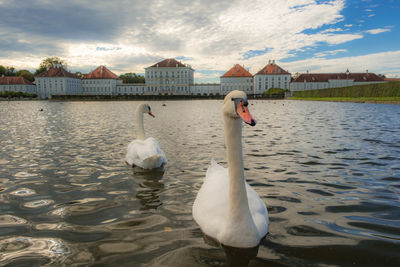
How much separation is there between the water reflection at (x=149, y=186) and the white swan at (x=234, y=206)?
111cm

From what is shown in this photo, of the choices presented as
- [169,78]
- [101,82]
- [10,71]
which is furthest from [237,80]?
[10,71]

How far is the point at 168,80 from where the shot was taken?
11381 cm

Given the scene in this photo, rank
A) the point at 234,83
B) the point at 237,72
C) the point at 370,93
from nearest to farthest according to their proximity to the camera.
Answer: the point at 370,93 → the point at 234,83 → the point at 237,72

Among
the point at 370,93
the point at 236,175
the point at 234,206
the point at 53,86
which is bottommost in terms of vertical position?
the point at 234,206

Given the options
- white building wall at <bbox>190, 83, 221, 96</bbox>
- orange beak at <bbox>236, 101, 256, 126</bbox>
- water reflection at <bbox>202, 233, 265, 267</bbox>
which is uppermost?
white building wall at <bbox>190, 83, 221, 96</bbox>

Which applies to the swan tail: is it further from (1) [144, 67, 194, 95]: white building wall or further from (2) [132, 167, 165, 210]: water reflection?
(1) [144, 67, 194, 95]: white building wall

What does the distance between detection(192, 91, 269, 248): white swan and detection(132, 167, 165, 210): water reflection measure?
111cm

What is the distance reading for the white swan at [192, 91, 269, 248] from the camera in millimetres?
2604

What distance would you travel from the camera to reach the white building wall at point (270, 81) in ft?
347

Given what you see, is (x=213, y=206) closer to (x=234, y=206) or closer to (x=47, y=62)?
(x=234, y=206)

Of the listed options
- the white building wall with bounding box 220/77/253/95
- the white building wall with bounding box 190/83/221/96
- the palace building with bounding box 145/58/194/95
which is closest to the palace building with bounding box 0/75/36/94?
the palace building with bounding box 145/58/194/95

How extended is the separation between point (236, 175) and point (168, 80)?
114099 millimetres

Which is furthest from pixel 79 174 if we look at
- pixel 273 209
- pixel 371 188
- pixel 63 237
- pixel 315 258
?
pixel 371 188

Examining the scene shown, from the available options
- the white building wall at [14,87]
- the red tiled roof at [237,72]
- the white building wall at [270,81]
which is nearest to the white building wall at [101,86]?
the white building wall at [14,87]
